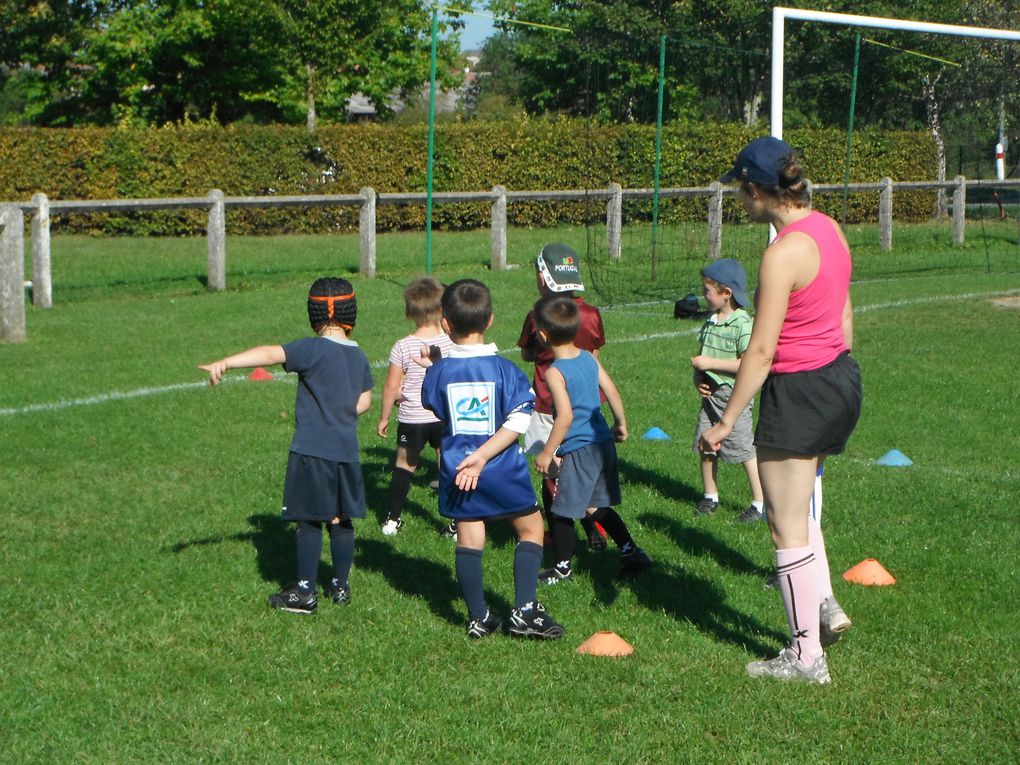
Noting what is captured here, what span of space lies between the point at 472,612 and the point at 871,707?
1.64 meters

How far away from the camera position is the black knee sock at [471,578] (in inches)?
207

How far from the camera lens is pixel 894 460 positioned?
8328mm

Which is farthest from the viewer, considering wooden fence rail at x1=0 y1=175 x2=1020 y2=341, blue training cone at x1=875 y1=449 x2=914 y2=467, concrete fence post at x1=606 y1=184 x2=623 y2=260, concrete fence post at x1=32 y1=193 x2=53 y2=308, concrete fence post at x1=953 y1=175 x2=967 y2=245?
concrete fence post at x1=953 y1=175 x2=967 y2=245

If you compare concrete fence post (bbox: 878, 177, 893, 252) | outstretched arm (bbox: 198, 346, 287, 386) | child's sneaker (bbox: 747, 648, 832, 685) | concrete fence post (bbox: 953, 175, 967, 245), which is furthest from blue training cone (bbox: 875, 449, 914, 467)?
concrete fence post (bbox: 953, 175, 967, 245)

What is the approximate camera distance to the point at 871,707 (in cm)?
461

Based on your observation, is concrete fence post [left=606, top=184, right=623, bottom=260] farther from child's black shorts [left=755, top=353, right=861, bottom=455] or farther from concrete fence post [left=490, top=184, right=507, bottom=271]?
child's black shorts [left=755, top=353, right=861, bottom=455]

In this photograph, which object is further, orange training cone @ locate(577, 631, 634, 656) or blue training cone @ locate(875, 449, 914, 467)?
blue training cone @ locate(875, 449, 914, 467)

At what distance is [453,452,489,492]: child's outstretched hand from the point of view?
16.6 ft

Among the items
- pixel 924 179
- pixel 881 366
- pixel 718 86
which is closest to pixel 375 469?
pixel 881 366

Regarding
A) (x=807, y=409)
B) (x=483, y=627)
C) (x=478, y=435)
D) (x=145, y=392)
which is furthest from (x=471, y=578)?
(x=145, y=392)

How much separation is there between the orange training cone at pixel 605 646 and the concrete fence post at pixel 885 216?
19446mm

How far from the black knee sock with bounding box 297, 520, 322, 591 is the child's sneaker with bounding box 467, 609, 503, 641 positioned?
76 cm

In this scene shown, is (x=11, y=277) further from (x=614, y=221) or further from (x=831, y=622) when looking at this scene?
(x=614, y=221)

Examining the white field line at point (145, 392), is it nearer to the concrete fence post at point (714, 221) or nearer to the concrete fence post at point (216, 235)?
the concrete fence post at point (216, 235)
